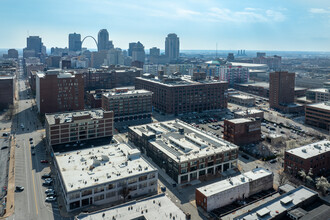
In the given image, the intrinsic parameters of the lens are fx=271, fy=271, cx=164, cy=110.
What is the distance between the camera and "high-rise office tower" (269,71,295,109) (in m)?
150

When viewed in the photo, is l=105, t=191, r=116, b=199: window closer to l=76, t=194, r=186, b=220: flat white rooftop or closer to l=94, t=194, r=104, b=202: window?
l=94, t=194, r=104, b=202: window

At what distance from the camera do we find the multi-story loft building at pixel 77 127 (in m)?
88.6

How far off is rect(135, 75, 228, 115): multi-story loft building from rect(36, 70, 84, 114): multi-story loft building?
40.4 meters

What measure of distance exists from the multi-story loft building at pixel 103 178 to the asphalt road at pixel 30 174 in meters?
4.91

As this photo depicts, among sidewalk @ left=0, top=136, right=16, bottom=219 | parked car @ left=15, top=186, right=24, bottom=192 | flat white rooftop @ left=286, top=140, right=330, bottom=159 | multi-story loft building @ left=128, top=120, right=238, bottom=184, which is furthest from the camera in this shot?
flat white rooftop @ left=286, top=140, right=330, bottom=159

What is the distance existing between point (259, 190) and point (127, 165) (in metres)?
32.8

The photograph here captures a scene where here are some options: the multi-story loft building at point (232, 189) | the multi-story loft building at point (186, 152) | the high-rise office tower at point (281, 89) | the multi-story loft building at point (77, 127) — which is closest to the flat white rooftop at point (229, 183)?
the multi-story loft building at point (232, 189)

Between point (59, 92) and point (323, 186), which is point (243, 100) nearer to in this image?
point (323, 186)

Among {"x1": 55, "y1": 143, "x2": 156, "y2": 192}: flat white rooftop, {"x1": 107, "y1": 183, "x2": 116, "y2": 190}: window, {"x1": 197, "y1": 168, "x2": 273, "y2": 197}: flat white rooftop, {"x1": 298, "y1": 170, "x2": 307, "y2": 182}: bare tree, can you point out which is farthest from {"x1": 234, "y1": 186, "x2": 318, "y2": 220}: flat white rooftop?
{"x1": 107, "y1": 183, "x2": 116, "y2": 190}: window

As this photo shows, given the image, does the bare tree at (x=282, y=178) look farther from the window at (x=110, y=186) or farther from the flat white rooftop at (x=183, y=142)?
the window at (x=110, y=186)

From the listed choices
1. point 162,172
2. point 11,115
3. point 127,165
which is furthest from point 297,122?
point 11,115

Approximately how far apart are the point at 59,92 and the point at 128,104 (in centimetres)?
3419

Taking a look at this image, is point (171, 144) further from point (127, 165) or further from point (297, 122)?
point (297, 122)

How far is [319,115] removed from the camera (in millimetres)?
116875
